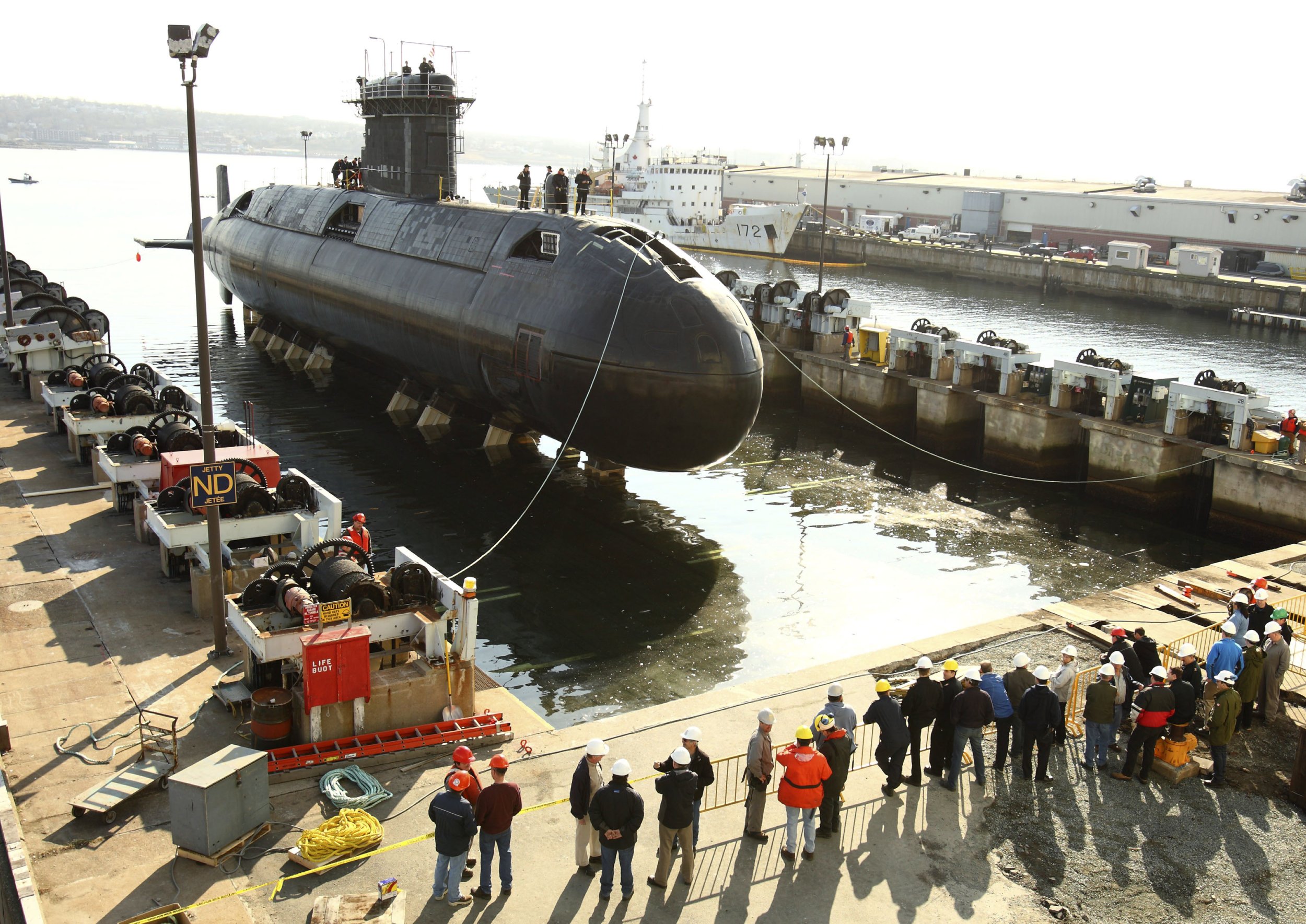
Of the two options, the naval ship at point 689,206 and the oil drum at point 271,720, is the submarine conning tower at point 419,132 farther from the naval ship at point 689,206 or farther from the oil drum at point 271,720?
the naval ship at point 689,206

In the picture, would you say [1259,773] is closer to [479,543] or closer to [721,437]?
[721,437]

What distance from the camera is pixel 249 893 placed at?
1038 cm

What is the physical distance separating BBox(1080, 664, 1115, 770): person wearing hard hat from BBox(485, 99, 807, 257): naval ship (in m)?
84.0

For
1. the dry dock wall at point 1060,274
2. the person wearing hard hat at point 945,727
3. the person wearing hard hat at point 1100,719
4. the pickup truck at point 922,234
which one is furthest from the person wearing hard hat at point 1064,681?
the pickup truck at point 922,234

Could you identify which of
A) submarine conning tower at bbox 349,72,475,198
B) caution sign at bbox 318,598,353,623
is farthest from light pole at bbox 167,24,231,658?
submarine conning tower at bbox 349,72,475,198

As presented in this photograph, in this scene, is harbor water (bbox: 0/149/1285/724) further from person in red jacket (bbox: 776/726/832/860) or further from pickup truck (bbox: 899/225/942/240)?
pickup truck (bbox: 899/225/942/240)

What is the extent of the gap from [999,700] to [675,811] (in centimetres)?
472

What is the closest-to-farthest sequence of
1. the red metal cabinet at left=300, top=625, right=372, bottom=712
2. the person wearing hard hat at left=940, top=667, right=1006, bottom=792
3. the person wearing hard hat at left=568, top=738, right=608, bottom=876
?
the person wearing hard hat at left=568, top=738, right=608, bottom=876 → the person wearing hard hat at left=940, top=667, right=1006, bottom=792 → the red metal cabinet at left=300, top=625, right=372, bottom=712

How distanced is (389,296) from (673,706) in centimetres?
1990

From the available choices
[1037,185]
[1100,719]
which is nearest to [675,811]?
[1100,719]

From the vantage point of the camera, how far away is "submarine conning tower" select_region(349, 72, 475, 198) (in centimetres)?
3431

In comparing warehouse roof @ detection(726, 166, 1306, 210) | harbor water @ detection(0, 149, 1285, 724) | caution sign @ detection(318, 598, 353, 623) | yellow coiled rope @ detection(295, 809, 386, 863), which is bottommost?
harbor water @ detection(0, 149, 1285, 724)

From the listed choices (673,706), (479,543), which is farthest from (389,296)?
(673,706)

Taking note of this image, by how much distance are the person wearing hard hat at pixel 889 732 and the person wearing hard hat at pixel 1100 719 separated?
94.5 inches
